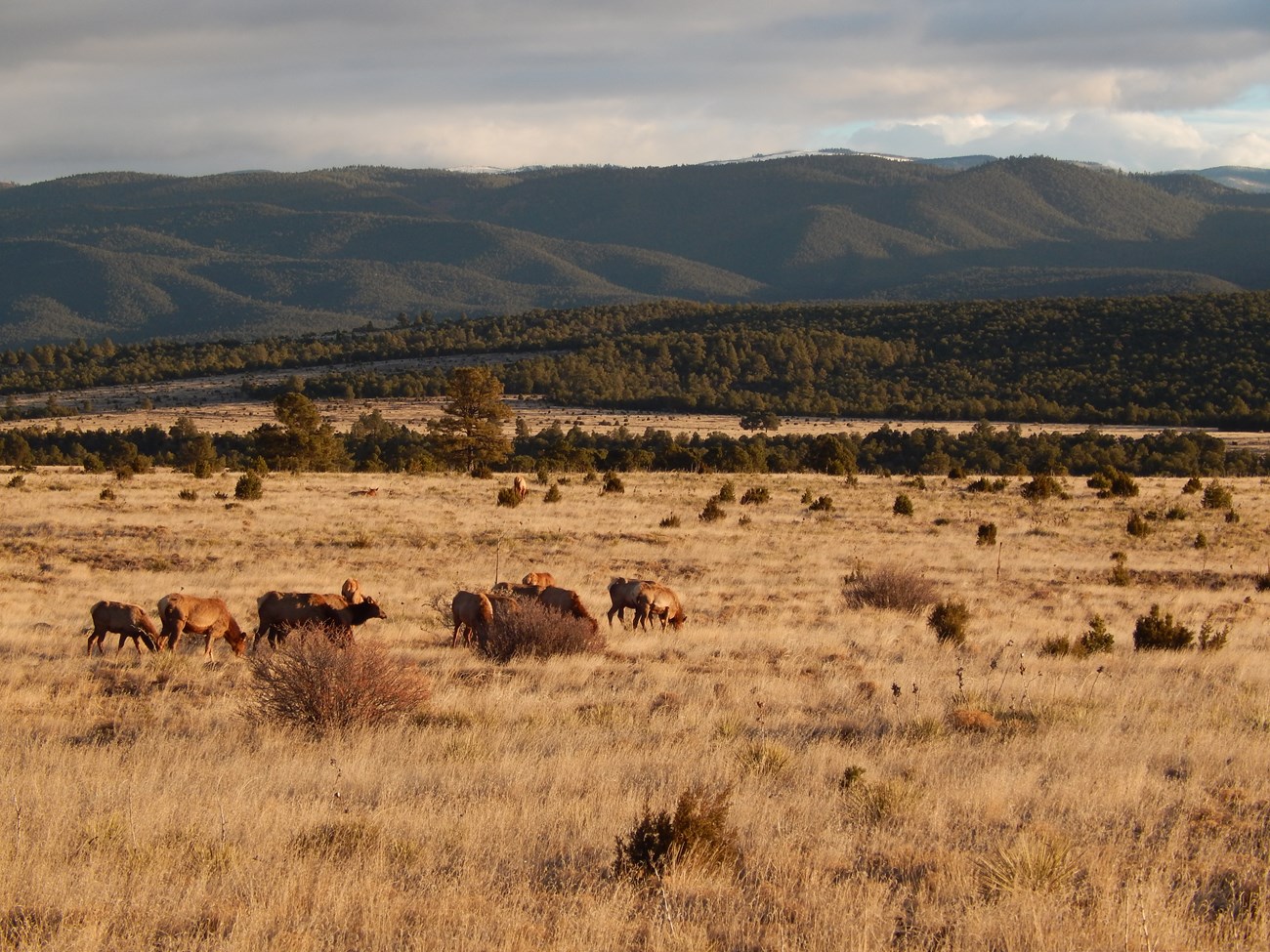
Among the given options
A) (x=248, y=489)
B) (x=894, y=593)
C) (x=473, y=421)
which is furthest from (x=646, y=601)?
(x=473, y=421)

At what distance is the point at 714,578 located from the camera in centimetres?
2197

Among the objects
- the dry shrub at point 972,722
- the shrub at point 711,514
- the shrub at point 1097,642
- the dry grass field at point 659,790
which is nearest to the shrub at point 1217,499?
the shrub at point 711,514

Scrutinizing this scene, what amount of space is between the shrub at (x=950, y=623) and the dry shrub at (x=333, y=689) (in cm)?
814

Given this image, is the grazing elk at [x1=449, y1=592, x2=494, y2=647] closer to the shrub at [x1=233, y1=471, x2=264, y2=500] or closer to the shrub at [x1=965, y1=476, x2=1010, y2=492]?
the shrub at [x1=233, y1=471, x2=264, y2=500]

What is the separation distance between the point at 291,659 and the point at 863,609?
11029mm

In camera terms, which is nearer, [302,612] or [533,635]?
[533,635]

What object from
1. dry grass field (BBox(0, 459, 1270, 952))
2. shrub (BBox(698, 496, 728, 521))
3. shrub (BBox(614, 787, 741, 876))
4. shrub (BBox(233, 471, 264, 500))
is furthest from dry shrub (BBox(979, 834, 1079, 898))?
shrub (BBox(233, 471, 264, 500))

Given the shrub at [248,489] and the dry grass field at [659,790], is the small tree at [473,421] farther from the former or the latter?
the dry grass field at [659,790]

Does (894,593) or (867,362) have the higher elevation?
(867,362)

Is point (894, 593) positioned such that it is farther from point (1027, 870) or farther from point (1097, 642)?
point (1027, 870)

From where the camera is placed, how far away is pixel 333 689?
9.33 m

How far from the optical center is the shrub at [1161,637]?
589 inches

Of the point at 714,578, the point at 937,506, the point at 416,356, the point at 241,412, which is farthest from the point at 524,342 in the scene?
the point at 714,578

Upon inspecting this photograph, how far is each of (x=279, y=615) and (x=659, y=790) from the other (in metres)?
7.55
